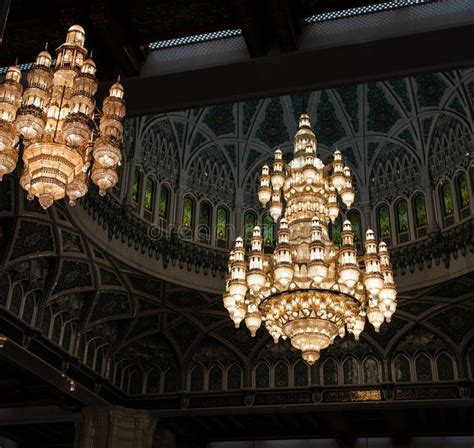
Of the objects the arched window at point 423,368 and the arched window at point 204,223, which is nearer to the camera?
the arched window at point 423,368

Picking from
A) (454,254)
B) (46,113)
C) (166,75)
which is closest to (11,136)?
(46,113)

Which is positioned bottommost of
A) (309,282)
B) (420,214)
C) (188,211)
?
(309,282)

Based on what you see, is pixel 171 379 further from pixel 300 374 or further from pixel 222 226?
pixel 222 226

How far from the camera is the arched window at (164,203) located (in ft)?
50.3

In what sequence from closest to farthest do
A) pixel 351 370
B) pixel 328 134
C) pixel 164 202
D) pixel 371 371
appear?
pixel 164 202, pixel 371 371, pixel 351 370, pixel 328 134

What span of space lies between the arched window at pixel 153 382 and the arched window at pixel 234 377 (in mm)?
1791

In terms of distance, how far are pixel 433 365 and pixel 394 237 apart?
3145 millimetres

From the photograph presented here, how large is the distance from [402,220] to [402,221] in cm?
3

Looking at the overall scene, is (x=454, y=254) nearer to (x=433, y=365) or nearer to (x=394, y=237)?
(x=394, y=237)

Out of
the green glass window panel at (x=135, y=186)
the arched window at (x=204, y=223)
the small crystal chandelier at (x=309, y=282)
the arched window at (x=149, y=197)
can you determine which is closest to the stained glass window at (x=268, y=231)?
the arched window at (x=204, y=223)

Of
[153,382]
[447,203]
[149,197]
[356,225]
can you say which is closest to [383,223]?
[356,225]

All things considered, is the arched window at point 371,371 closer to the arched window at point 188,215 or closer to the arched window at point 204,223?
the arched window at point 204,223

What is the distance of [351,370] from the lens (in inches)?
639

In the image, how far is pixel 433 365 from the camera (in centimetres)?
1571
